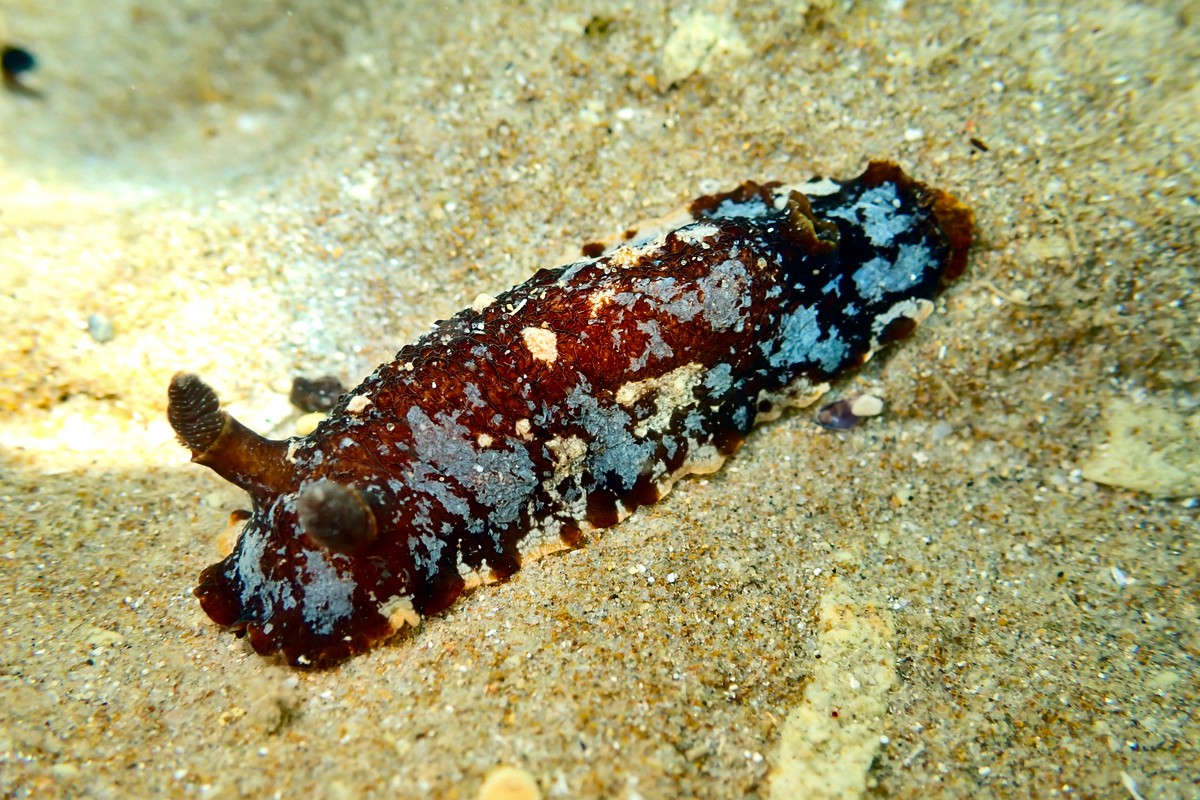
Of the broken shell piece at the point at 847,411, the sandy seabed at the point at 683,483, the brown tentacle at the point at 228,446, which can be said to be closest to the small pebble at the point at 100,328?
the sandy seabed at the point at 683,483

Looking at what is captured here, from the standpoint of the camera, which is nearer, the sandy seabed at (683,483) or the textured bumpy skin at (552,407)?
the sandy seabed at (683,483)

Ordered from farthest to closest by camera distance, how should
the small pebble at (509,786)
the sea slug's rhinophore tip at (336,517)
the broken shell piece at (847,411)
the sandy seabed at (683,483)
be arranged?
the broken shell piece at (847,411), the sandy seabed at (683,483), the sea slug's rhinophore tip at (336,517), the small pebble at (509,786)

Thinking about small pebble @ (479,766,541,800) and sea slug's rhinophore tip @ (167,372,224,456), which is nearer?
small pebble @ (479,766,541,800)

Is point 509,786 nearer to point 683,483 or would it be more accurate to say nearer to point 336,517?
point 336,517

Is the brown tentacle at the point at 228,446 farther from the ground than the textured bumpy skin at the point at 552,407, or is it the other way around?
the brown tentacle at the point at 228,446

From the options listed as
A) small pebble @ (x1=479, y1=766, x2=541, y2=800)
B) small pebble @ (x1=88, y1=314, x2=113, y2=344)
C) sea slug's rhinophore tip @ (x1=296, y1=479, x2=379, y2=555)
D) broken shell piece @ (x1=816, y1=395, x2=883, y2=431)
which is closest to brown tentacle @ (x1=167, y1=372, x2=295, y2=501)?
sea slug's rhinophore tip @ (x1=296, y1=479, x2=379, y2=555)

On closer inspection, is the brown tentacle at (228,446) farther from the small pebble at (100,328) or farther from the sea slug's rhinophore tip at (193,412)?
the small pebble at (100,328)

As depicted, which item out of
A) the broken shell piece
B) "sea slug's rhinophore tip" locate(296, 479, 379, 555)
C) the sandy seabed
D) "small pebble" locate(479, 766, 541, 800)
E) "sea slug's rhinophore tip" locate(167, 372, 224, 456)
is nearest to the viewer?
"small pebble" locate(479, 766, 541, 800)

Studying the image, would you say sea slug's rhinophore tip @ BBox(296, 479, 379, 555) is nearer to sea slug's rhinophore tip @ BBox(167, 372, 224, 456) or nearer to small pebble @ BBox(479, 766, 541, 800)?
sea slug's rhinophore tip @ BBox(167, 372, 224, 456)
